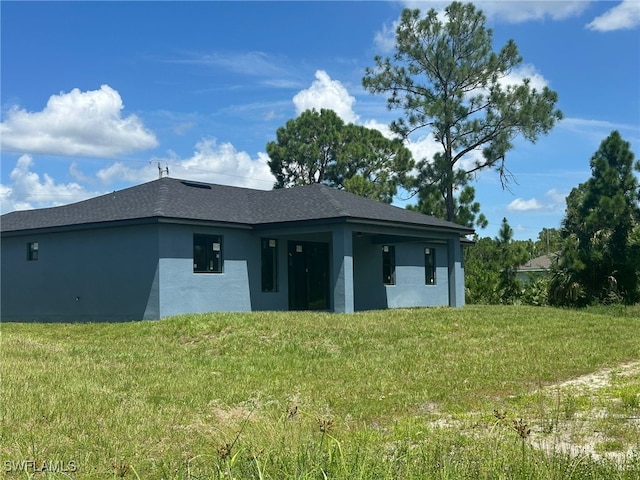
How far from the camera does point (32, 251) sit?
2197cm

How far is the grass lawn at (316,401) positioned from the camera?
5062 millimetres

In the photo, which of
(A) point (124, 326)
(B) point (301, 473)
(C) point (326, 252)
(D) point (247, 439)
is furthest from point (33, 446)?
(C) point (326, 252)

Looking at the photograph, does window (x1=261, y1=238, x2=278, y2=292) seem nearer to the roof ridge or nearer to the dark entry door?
the dark entry door

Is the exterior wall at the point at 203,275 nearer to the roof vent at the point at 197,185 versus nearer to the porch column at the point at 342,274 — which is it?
the porch column at the point at 342,274

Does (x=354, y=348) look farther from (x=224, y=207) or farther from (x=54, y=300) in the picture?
(x=54, y=300)

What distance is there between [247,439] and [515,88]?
32.4 metres

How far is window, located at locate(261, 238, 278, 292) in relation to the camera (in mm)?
21344

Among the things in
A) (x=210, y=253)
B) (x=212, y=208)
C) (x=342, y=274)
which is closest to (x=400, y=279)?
(x=342, y=274)

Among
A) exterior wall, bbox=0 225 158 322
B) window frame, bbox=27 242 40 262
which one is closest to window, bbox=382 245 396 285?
exterior wall, bbox=0 225 158 322

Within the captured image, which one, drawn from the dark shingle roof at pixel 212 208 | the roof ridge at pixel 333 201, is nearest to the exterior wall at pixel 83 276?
the dark shingle roof at pixel 212 208

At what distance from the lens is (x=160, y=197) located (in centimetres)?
2023

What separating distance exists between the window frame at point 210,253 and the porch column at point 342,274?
350 cm

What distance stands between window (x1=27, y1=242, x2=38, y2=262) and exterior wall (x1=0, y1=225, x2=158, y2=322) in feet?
0.49

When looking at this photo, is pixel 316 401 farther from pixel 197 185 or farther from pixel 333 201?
pixel 197 185
